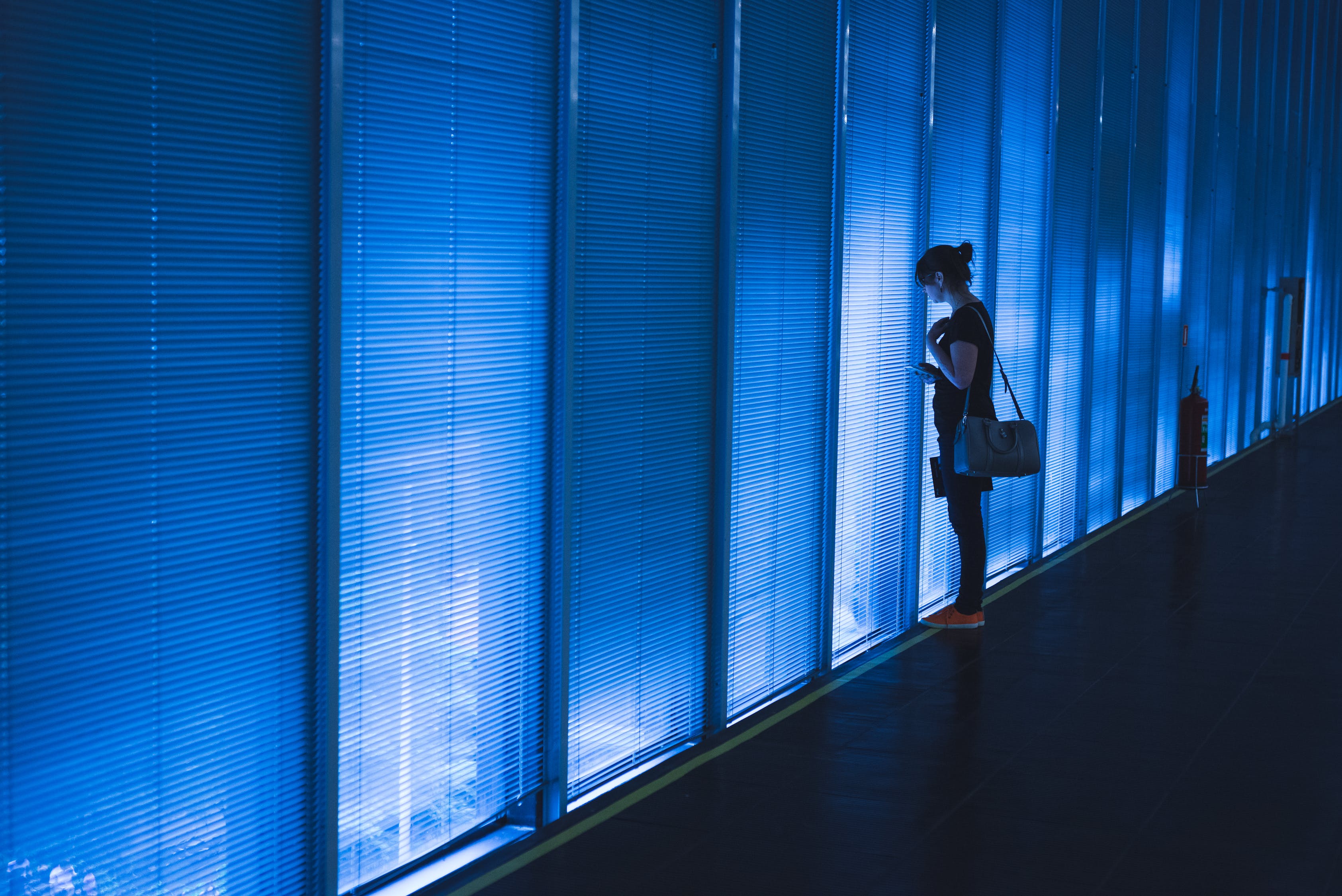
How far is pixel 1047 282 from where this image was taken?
9.66 meters

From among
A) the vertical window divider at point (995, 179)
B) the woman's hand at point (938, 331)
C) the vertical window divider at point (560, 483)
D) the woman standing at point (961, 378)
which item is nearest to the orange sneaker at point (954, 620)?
the woman standing at point (961, 378)

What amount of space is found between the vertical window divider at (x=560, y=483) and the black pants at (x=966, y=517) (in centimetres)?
291

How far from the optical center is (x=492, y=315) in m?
4.24

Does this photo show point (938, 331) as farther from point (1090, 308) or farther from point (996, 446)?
point (1090, 308)

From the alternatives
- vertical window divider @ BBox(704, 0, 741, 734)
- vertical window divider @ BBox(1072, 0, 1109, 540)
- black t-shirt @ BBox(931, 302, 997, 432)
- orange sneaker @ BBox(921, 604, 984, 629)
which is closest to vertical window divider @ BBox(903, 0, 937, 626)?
orange sneaker @ BBox(921, 604, 984, 629)

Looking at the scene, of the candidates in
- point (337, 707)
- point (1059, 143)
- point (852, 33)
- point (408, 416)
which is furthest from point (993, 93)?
point (337, 707)

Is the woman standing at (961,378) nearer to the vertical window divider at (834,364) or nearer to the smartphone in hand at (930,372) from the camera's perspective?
the smartphone in hand at (930,372)

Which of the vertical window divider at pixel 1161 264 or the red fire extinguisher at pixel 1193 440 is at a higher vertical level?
the vertical window divider at pixel 1161 264

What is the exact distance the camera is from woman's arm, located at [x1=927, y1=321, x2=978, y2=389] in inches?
264

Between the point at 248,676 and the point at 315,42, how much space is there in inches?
62.2

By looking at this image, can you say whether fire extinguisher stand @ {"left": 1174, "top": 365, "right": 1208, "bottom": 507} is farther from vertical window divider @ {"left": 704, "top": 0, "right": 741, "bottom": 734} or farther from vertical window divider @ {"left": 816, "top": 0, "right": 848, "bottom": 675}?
vertical window divider @ {"left": 704, "top": 0, "right": 741, "bottom": 734}

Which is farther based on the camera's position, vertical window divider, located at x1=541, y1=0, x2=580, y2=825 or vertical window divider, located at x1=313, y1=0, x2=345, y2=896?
vertical window divider, located at x1=541, y1=0, x2=580, y2=825

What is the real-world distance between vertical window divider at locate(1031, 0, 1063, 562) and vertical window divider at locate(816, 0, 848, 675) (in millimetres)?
3568

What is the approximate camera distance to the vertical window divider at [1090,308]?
1061cm
